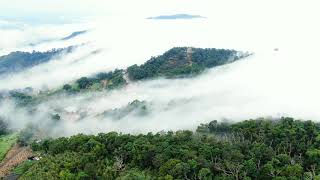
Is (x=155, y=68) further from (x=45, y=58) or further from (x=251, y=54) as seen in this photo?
(x=45, y=58)

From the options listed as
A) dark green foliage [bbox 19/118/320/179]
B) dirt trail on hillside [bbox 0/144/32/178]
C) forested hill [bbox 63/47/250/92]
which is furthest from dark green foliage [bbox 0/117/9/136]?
dark green foliage [bbox 19/118/320/179]

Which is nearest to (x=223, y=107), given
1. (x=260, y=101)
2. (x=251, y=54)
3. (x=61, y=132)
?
(x=260, y=101)

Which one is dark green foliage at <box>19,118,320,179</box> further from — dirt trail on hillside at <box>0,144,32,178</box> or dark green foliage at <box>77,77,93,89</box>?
dark green foliage at <box>77,77,93,89</box>

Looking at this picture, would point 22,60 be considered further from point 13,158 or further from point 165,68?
point 13,158

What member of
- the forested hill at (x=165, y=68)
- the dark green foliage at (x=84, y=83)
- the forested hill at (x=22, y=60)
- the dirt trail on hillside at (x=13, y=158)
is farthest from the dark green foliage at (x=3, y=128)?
the forested hill at (x=22, y=60)

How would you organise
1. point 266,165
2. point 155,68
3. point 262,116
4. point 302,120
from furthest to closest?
1. point 155,68
2. point 262,116
3. point 302,120
4. point 266,165

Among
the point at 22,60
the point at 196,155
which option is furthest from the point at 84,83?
the point at 22,60
